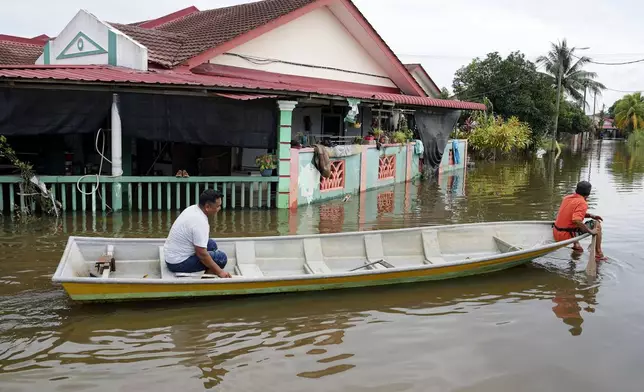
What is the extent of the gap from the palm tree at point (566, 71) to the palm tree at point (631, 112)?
55.1 ft

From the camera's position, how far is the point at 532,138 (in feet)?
117

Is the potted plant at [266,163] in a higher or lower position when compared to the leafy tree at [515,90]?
lower

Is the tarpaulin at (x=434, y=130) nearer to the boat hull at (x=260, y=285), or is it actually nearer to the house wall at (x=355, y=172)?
the house wall at (x=355, y=172)

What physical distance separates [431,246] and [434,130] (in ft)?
41.7

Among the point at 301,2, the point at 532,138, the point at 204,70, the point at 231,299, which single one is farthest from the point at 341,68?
the point at 532,138

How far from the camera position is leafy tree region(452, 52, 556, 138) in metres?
34.2

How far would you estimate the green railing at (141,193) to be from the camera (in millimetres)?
11508

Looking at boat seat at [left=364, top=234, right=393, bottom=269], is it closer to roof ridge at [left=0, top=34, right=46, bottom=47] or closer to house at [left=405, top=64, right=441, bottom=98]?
roof ridge at [left=0, top=34, right=46, bottom=47]

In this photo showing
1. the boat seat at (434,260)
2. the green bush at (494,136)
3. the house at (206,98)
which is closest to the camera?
the boat seat at (434,260)

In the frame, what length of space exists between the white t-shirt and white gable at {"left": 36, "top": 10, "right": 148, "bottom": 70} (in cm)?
754

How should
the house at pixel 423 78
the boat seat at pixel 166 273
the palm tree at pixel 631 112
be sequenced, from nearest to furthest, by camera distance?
1. the boat seat at pixel 166 273
2. the house at pixel 423 78
3. the palm tree at pixel 631 112

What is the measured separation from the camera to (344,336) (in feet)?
20.4

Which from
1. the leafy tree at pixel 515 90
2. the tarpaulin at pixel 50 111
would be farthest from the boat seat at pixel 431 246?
the leafy tree at pixel 515 90

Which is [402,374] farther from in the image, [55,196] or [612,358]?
[55,196]
